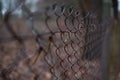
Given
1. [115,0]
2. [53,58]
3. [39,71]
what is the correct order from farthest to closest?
[115,0], [39,71], [53,58]

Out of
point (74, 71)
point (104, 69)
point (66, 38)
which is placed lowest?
point (104, 69)

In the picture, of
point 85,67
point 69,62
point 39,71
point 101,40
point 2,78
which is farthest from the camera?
point 39,71

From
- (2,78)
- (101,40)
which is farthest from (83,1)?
(2,78)

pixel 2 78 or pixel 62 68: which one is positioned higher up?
pixel 62 68

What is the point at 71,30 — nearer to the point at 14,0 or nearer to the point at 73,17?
the point at 73,17

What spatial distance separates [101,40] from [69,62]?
6.82ft

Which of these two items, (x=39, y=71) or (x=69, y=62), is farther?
(x=39, y=71)

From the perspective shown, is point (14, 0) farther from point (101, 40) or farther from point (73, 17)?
point (73, 17)

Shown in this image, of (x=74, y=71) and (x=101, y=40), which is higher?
(x=74, y=71)

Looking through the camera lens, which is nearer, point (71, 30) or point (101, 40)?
point (71, 30)

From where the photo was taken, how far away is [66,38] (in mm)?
1733

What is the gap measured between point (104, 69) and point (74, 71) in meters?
1.70

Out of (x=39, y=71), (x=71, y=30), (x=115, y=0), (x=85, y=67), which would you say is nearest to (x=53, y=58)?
(x=85, y=67)

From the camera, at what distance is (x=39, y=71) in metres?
4.85
